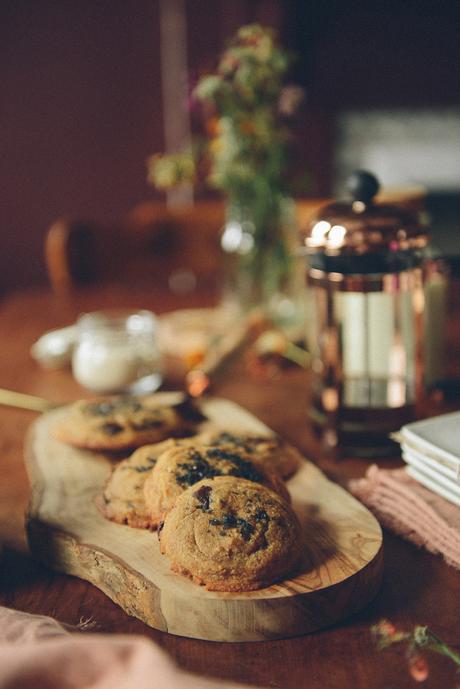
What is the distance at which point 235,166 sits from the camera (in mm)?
1607

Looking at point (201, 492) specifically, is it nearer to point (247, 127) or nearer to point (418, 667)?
point (418, 667)

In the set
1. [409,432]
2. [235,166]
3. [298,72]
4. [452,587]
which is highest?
[298,72]

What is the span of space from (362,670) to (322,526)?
206 mm

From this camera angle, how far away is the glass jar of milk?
140 cm

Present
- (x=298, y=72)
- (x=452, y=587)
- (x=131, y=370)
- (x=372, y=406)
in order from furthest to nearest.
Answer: (x=298, y=72), (x=131, y=370), (x=372, y=406), (x=452, y=587)

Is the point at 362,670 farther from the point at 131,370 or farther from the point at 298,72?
the point at 298,72

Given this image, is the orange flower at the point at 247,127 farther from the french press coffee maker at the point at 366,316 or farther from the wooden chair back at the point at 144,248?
the wooden chair back at the point at 144,248

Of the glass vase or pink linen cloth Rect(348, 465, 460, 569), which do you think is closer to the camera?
pink linen cloth Rect(348, 465, 460, 569)

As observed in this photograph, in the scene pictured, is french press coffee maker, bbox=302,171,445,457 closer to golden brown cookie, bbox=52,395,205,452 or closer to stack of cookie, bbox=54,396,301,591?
stack of cookie, bbox=54,396,301,591

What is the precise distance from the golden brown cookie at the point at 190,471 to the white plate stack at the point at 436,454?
16cm

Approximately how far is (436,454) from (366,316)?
303 millimetres

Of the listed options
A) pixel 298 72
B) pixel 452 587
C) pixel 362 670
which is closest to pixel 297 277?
pixel 452 587

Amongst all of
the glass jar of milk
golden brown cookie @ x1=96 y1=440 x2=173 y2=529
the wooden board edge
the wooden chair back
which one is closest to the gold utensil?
the glass jar of milk

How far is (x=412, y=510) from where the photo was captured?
875mm
